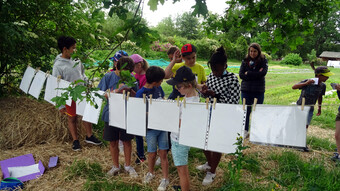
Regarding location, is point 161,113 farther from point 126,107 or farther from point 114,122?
point 114,122

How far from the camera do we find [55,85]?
4039 mm

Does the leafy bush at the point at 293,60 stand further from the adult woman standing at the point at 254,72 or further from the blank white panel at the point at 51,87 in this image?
the blank white panel at the point at 51,87

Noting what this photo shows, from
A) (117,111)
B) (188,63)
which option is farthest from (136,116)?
(188,63)

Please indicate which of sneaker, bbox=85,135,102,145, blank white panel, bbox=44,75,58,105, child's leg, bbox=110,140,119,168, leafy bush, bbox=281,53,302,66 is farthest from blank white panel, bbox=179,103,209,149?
leafy bush, bbox=281,53,302,66

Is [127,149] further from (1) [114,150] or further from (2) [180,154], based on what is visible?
(2) [180,154]

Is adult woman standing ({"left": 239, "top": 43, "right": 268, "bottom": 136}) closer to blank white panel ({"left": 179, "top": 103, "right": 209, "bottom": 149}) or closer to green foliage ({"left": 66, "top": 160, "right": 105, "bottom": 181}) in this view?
blank white panel ({"left": 179, "top": 103, "right": 209, "bottom": 149})

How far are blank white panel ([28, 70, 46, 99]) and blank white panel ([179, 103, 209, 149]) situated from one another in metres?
2.98

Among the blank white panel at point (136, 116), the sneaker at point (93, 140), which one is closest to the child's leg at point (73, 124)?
the sneaker at point (93, 140)

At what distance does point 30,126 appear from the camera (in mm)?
4688

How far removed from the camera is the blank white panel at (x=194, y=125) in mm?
2535

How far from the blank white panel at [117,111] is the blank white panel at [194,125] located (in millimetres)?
871

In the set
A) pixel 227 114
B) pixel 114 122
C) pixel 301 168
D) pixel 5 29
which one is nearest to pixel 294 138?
pixel 227 114

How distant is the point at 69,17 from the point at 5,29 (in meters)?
1.68

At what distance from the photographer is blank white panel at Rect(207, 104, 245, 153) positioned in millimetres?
2381
